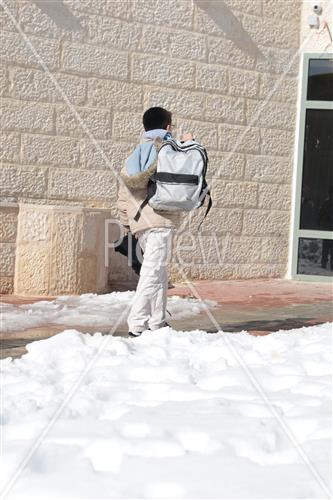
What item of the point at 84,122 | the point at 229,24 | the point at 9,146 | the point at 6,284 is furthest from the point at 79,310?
the point at 229,24

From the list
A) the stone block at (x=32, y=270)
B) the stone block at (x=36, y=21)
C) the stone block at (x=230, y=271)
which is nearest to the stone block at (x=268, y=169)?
the stone block at (x=230, y=271)

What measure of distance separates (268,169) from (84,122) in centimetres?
260

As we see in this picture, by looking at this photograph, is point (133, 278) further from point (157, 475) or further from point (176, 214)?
point (157, 475)

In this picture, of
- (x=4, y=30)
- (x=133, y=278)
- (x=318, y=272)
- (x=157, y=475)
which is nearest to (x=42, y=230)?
(x=133, y=278)

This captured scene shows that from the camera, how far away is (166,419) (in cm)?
310

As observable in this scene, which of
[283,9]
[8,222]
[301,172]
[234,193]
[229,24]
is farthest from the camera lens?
[301,172]

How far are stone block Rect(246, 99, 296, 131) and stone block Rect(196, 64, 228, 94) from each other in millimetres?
428

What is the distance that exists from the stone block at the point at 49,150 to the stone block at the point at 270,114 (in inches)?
95.8

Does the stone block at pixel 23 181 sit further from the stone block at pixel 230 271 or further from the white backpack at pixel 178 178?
the white backpack at pixel 178 178

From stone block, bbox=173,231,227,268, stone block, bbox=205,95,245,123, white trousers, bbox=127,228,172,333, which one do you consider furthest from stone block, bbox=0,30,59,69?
white trousers, bbox=127,228,172,333

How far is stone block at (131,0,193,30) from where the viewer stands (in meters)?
8.76

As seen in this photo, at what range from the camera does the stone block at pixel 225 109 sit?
9.30 metres

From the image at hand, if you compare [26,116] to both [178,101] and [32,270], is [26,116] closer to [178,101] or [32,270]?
[32,270]

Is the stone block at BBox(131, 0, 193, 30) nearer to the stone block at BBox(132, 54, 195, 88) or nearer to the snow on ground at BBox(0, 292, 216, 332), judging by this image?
the stone block at BBox(132, 54, 195, 88)
